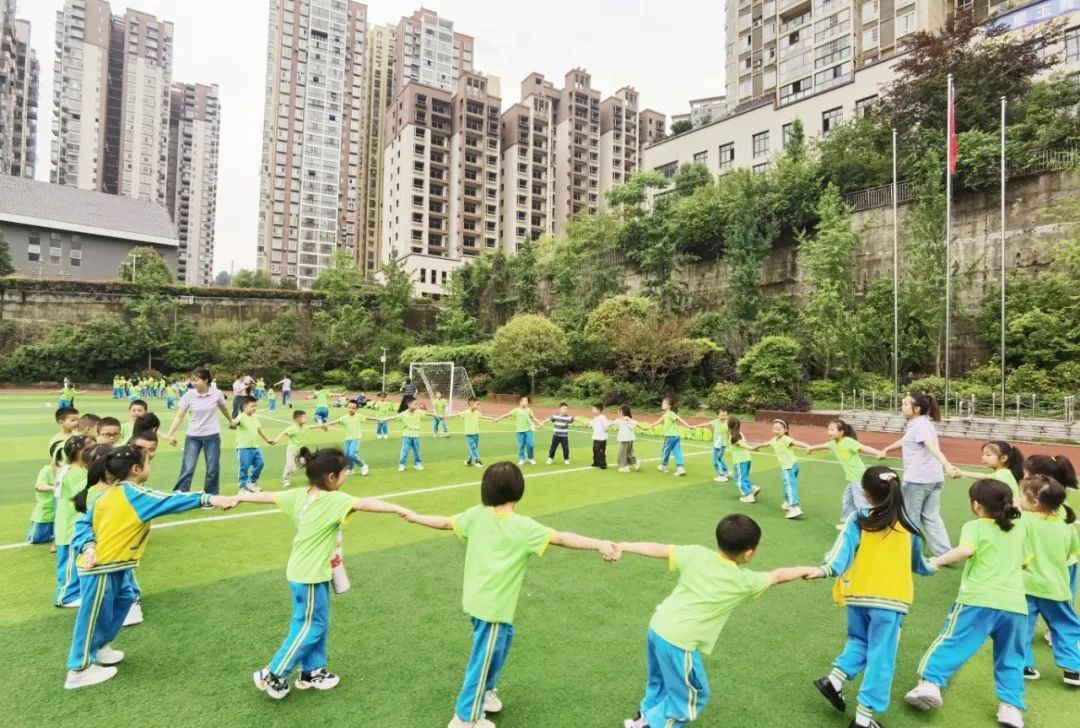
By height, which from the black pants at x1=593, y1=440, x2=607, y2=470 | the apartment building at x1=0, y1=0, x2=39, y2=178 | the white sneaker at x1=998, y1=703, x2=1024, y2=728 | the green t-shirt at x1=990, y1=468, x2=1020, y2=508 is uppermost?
the apartment building at x1=0, y1=0, x2=39, y2=178

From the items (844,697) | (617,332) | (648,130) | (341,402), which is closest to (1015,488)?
(844,697)

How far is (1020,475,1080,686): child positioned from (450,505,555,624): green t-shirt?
314 cm

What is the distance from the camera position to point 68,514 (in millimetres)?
4988

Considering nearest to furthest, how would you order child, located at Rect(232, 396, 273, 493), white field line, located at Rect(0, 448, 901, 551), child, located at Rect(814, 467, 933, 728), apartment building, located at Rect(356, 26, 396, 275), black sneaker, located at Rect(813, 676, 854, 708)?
child, located at Rect(814, 467, 933, 728) < black sneaker, located at Rect(813, 676, 854, 708) < white field line, located at Rect(0, 448, 901, 551) < child, located at Rect(232, 396, 273, 493) < apartment building, located at Rect(356, 26, 396, 275)

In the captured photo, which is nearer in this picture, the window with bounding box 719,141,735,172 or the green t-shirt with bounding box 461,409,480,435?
the green t-shirt with bounding box 461,409,480,435

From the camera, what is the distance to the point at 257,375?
134 feet

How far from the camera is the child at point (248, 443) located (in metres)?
9.30

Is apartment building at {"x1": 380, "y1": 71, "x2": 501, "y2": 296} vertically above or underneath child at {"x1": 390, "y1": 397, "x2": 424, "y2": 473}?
above

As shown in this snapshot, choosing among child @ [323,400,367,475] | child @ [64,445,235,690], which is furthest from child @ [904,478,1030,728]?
child @ [323,400,367,475]

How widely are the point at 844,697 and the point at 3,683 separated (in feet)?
17.6

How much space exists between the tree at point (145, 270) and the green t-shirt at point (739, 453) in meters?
48.1

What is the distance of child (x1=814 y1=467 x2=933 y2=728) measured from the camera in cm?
324

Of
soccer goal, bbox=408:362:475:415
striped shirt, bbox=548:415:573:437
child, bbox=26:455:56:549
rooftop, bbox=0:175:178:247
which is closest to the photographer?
child, bbox=26:455:56:549

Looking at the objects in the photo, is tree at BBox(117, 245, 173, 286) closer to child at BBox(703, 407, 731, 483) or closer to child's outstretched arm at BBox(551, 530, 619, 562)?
child at BBox(703, 407, 731, 483)
